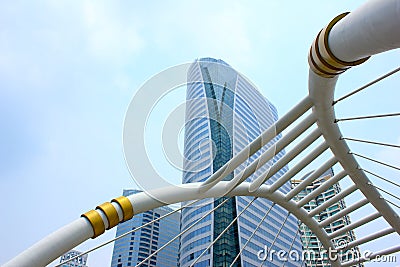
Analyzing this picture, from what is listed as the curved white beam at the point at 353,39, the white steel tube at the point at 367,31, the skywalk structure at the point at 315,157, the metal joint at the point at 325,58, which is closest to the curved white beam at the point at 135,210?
the skywalk structure at the point at 315,157

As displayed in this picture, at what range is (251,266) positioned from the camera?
1607 inches

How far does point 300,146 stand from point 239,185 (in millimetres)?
2055

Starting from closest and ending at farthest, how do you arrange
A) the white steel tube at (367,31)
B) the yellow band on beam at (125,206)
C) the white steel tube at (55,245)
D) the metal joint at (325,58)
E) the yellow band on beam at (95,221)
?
the white steel tube at (367,31), the metal joint at (325,58), the white steel tube at (55,245), the yellow band on beam at (95,221), the yellow band on beam at (125,206)

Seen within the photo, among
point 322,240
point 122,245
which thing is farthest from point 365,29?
point 122,245

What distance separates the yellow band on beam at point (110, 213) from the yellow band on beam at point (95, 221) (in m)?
0.13

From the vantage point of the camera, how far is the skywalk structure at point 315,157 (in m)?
2.86

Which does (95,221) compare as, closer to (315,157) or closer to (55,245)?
(55,245)

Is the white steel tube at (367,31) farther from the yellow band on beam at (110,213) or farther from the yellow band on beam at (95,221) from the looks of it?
the yellow band on beam at (95,221)

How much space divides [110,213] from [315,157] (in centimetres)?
550

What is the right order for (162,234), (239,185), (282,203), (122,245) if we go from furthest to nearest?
1. (162,234)
2. (122,245)
3. (282,203)
4. (239,185)

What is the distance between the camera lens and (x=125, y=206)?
5566mm

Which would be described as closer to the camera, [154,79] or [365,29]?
[365,29]

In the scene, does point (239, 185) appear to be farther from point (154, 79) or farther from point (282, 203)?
point (154, 79)

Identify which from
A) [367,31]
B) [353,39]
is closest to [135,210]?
[353,39]
